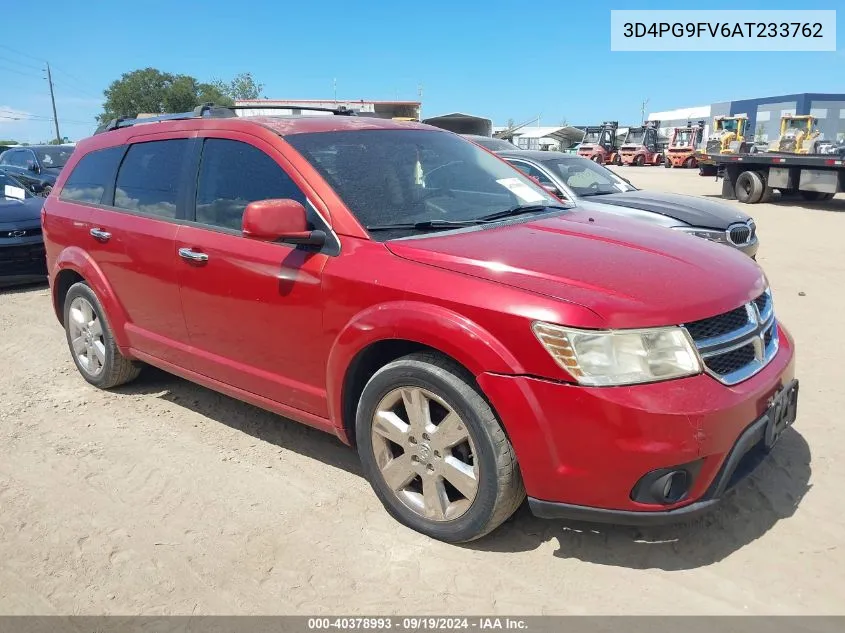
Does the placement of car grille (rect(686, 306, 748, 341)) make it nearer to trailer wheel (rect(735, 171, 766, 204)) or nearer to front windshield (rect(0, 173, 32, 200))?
front windshield (rect(0, 173, 32, 200))

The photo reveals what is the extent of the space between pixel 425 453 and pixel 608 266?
108 cm

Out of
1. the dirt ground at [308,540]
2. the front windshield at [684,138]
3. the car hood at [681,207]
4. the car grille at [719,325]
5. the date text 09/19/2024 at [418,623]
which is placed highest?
the front windshield at [684,138]

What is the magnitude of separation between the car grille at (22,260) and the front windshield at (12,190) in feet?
3.77

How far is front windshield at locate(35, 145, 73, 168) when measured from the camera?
14797mm

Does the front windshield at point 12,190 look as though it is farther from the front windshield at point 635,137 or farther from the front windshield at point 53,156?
the front windshield at point 635,137

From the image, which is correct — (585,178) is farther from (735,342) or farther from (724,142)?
(724,142)

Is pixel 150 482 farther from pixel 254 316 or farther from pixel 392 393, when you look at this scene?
pixel 392 393

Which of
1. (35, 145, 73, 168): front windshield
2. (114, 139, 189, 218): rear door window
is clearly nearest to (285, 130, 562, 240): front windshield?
(114, 139, 189, 218): rear door window

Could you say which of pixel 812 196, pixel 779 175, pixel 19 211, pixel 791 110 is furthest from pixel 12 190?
pixel 791 110

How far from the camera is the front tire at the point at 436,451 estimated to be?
2.66m

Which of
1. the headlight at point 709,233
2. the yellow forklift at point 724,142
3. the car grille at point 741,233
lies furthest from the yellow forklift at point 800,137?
the headlight at point 709,233

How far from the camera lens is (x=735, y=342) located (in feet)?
8.87

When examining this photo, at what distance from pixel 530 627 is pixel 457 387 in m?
0.90

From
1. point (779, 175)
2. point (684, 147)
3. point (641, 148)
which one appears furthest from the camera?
point (641, 148)
